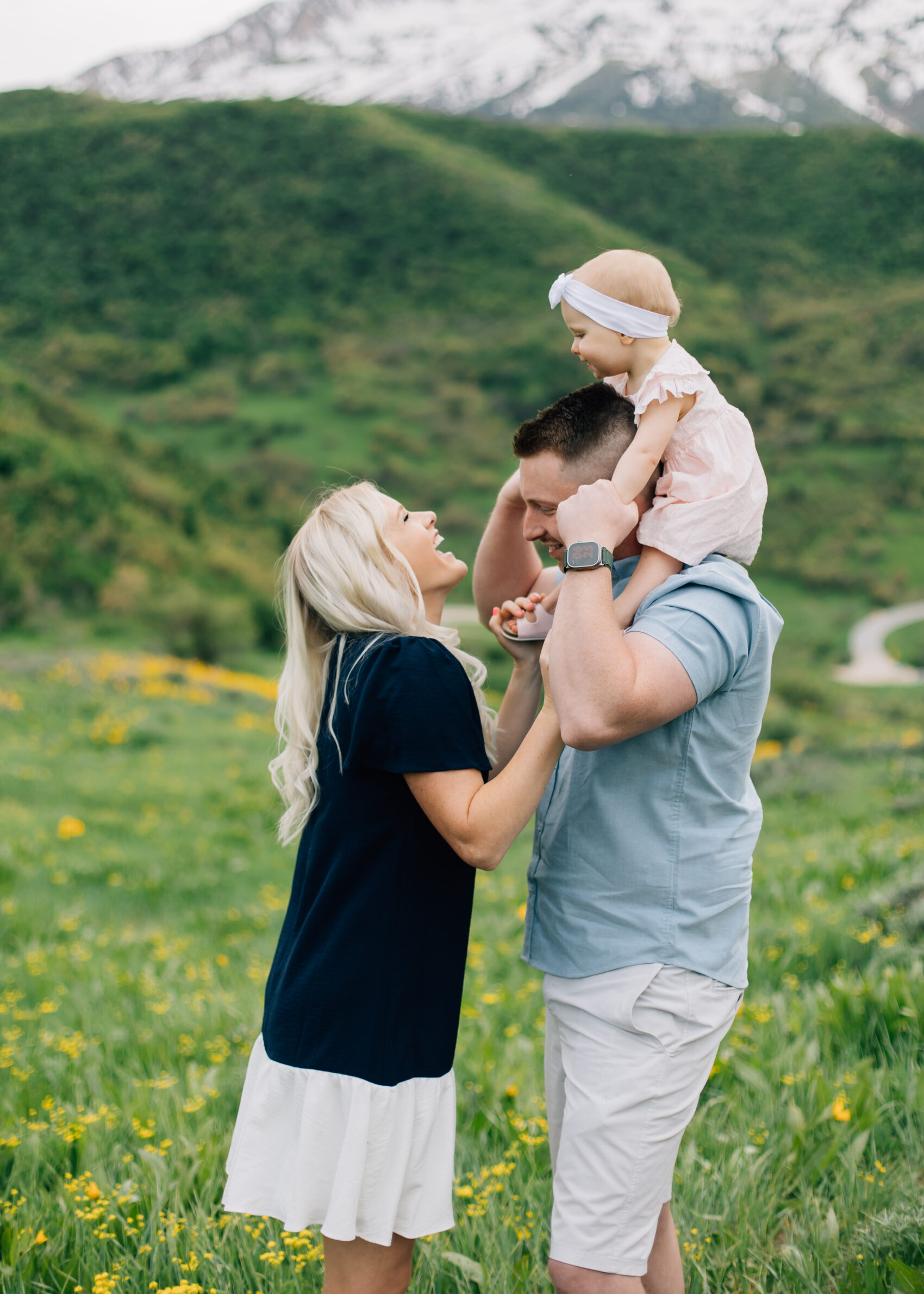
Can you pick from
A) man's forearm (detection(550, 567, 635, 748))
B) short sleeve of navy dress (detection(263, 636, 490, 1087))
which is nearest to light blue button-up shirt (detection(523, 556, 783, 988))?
man's forearm (detection(550, 567, 635, 748))

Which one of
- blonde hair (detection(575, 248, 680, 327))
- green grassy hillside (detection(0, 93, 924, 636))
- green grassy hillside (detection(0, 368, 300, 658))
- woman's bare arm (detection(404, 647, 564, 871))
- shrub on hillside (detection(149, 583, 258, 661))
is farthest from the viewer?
green grassy hillside (detection(0, 93, 924, 636))

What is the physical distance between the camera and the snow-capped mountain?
484 ft

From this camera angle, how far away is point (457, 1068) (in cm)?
371

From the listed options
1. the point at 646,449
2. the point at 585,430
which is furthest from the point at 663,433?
the point at 585,430

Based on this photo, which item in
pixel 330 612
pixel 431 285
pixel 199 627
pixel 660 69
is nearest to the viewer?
pixel 330 612

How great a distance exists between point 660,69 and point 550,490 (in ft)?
627

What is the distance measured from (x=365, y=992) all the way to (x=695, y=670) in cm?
88

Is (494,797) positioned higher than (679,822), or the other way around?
(494,797)

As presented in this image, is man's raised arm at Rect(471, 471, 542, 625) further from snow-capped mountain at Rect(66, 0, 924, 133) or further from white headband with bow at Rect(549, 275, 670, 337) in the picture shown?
snow-capped mountain at Rect(66, 0, 924, 133)

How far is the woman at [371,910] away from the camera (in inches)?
72.8

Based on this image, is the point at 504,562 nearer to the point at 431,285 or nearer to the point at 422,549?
the point at 422,549

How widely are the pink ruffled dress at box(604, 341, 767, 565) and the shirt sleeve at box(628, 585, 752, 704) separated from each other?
0.39 feet

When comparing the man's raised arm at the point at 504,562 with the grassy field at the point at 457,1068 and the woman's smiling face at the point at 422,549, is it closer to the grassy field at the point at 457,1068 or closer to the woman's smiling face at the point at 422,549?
the woman's smiling face at the point at 422,549

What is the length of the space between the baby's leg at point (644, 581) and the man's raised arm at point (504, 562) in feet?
1.51
